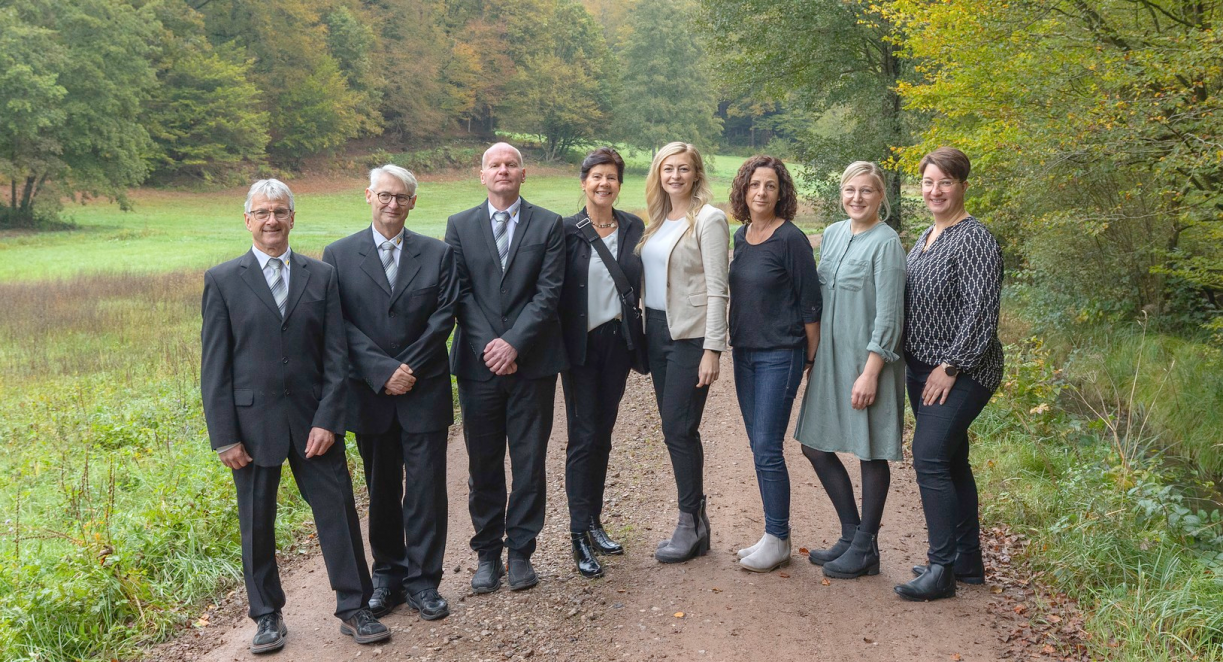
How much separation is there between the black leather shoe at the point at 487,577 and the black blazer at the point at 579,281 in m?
1.15

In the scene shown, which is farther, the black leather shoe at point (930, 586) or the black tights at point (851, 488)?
the black tights at point (851, 488)

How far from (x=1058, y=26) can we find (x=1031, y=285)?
574cm

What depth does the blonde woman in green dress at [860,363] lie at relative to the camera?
431cm

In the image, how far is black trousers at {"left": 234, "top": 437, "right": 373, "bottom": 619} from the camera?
13.4 feet

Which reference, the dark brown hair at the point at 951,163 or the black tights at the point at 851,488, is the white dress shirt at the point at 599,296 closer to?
the black tights at the point at 851,488

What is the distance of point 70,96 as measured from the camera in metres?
34.7

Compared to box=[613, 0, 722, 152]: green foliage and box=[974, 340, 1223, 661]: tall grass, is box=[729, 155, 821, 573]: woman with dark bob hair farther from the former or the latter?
box=[613, 0, 722, 152]: green foliage

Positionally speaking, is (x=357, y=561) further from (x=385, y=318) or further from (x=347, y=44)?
(x=347, y=44)

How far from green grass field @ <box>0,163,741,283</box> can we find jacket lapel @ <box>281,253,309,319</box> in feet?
61.4

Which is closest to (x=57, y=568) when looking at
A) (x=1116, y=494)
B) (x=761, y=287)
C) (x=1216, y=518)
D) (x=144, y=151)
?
(x=761, y=287)

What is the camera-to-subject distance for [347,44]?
51406 millimetres

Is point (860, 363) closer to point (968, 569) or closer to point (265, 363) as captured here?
point (968, 569)

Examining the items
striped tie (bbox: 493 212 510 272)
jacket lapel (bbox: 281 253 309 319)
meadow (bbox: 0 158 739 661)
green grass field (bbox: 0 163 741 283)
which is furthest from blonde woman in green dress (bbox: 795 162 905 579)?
green grass field (bbox: 0 163 741 283)

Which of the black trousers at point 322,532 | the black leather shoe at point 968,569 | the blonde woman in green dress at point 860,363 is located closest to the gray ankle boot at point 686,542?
the blonde woman in green dress at point 860,363
